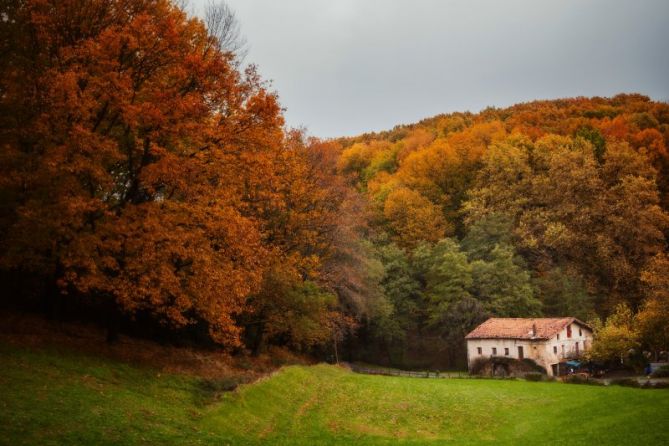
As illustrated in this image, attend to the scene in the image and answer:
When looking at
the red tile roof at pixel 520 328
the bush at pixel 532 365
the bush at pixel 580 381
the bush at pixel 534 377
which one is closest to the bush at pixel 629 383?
the bush at pixel 580 381

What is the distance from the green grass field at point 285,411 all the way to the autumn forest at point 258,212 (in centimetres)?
285

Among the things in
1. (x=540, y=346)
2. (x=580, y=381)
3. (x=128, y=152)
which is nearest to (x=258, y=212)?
(x=128, y=152)

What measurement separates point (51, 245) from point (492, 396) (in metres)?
25.8

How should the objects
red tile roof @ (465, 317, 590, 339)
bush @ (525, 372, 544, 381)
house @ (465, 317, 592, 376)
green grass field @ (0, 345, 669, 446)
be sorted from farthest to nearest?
red tile roof @ (465, 317, 590, 339) < house @ (465, 317, 592, 376) < bush @ (525, 372, 544, 381) < green grass field @ (0, 345, 669, 446)

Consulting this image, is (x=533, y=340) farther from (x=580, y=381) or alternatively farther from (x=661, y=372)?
(x=661, y=372)

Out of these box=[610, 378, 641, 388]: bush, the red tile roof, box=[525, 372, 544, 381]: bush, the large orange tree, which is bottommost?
box=[525, 372, 544, 381]: bush

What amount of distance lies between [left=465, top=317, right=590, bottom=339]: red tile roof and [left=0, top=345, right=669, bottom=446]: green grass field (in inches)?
→ 665

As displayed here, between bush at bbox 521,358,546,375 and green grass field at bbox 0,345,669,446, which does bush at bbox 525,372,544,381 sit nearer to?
bush at bbox 521,358,546,375

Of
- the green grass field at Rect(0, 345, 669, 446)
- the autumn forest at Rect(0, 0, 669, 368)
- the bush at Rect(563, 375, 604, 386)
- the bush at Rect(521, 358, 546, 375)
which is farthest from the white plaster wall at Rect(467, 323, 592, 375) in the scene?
the green grass field at Rect(0, 345, 669, 446)

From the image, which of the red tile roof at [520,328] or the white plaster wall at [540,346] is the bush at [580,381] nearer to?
the red tile roof at [520,328]

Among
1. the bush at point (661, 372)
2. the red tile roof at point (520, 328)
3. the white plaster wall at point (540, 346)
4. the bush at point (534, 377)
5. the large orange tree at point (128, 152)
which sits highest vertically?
the large orange tree at point (128, 152)

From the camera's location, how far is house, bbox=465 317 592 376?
49.2m

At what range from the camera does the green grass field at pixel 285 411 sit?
1409 cm

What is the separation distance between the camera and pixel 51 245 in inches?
743
